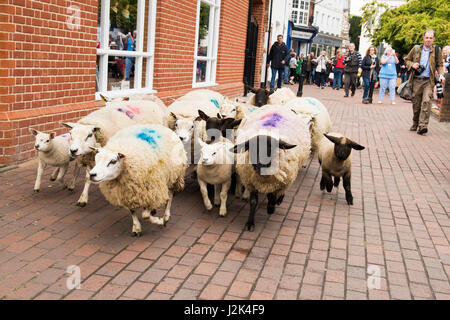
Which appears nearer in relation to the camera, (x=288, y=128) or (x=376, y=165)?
(x=288, y=128)

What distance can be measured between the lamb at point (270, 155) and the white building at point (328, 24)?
51.1 meters

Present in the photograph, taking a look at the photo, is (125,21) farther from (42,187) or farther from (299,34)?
(299,34)

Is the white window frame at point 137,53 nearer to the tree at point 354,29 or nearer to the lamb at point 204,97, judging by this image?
the lamb at point 204,97

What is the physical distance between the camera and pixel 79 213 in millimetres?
5293

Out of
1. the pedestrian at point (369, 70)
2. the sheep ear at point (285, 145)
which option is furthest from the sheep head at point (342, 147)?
the pedestrian at point (369, 70)

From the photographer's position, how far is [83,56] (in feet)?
25.9

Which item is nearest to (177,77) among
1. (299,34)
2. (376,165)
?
(376,165)

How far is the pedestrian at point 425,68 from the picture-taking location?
11734 mm

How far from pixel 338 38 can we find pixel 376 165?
58485 millimetres

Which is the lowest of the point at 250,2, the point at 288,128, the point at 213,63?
the point at 288,128

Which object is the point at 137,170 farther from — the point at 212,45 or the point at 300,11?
the point at 300,11

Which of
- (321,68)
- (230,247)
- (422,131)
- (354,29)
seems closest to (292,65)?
(321,68)

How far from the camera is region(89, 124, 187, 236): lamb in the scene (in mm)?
4488
